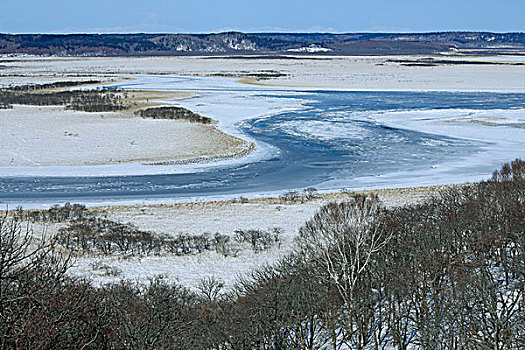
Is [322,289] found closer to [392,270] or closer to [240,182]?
[392,270]

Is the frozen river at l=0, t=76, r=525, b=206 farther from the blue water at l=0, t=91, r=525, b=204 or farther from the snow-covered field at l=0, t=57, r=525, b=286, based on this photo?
the snow-covered field at l=0, t=57, r=525, b=286

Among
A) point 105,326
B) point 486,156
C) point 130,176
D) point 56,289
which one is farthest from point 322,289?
point 486,156

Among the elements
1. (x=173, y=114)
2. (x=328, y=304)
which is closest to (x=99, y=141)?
(x=173, y=114)

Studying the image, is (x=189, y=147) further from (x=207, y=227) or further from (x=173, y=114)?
(x=207, y=227)

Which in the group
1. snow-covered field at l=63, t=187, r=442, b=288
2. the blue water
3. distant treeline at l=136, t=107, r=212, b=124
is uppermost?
distant treeline at l=136, t=107, r=212, b=124

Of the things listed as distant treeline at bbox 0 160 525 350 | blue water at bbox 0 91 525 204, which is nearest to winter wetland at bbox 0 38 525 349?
distant treeline at bbox 0 160 525 350

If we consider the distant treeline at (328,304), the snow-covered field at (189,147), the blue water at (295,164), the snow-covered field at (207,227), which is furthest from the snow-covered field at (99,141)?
the distant treeline at (328,304)
